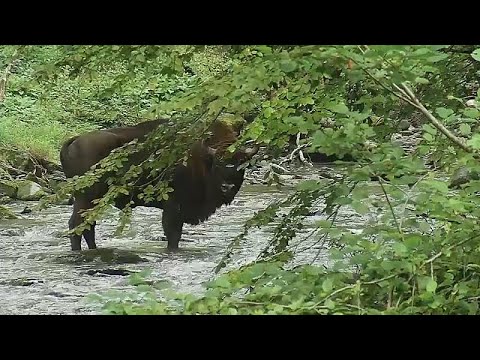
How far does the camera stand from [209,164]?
5.37m

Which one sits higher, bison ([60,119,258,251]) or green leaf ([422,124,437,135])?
green leaf ([422,124,437,135])

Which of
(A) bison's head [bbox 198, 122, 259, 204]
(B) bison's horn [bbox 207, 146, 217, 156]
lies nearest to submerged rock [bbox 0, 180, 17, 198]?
(A) bison's head [bbox 198, 122, 259, 204]

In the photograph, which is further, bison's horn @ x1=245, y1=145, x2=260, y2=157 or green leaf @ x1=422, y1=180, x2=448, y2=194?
bison's horn @ x1=245, y1=145, x2=260, y2=157

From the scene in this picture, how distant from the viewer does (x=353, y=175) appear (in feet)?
5.12

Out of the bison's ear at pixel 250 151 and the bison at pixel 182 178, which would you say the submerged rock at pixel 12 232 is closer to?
the bison at pixel 182 178

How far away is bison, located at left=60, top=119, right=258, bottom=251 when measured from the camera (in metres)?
5.10

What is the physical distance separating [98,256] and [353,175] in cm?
357

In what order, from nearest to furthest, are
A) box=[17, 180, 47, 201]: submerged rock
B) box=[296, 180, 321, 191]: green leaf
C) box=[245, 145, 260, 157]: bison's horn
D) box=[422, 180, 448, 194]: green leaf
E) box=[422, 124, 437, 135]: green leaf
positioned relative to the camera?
box=[422, 180, 448, 194]: green leaf, box=[422, 124, 437, 135]: green leaf, box=[296, 180, 321, 191]: green leaf, box=[245, 145, 260, 157]: bison's horn, box=[17, 180, 47, 201]: submerged rock

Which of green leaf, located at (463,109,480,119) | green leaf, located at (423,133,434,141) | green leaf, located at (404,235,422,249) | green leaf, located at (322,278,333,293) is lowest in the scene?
green leaf, located at (322,278,333,293)

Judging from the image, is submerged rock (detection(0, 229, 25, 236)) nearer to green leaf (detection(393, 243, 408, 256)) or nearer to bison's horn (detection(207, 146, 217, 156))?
bison's horn (detection(207, 146, 217, 156))

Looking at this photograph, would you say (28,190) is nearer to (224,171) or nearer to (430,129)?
(224,171)
